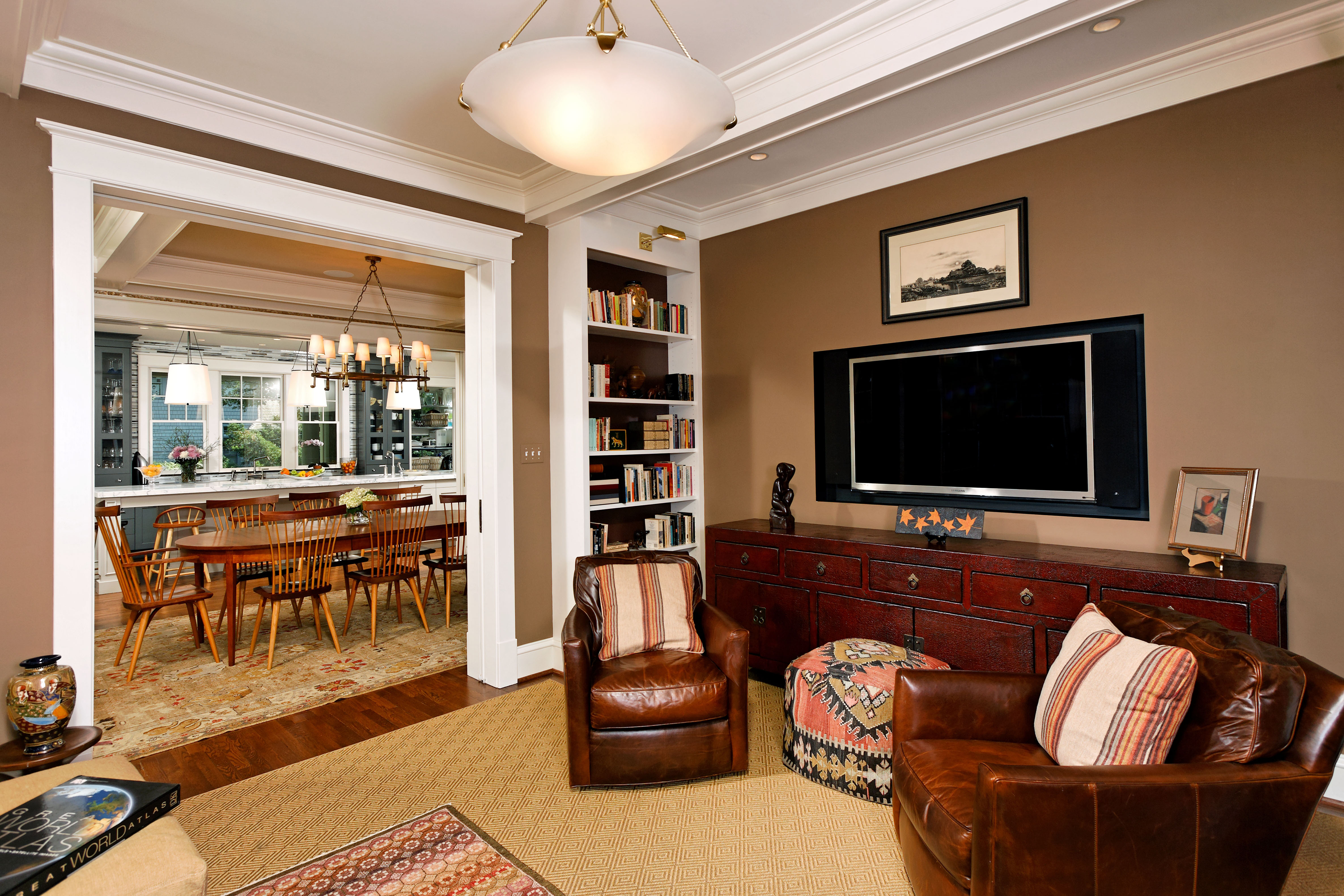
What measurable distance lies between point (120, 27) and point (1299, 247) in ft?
14.2

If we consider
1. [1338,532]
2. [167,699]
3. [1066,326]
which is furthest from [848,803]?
[167,699]

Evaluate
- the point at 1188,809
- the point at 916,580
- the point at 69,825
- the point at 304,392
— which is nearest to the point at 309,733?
the point at 69,825

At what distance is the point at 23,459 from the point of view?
2521 mm

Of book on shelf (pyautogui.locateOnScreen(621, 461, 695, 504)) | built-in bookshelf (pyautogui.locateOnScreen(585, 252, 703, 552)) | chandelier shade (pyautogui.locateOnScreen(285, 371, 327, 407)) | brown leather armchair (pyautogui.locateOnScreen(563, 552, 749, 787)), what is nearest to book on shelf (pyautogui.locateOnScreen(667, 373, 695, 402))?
built-in bookshelf (pyautogui.locateOnScreen(585, 252, 703, 552))

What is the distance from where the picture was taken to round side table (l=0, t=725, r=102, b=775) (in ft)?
7.54

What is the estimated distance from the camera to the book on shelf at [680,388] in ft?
14.8

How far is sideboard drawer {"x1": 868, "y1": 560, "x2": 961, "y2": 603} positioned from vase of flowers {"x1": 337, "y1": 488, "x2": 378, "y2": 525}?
11.5 ft

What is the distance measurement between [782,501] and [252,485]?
5.79 meters

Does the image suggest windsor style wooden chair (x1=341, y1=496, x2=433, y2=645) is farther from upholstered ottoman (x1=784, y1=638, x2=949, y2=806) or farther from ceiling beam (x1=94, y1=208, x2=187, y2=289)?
upholstered ottoman (x1=784, y1=638, x2=949, y2=806)

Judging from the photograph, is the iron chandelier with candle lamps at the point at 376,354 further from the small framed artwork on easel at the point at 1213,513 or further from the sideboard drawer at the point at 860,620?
the small framed artwork on easel at the point at 1213,513

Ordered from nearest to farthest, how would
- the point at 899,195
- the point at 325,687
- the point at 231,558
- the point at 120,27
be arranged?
the point at 120,27, the point at 899,195, the point at 325,687, the point at 231,558

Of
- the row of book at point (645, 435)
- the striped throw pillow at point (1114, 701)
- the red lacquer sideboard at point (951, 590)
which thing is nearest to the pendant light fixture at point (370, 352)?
the row of book at point (645, 435)

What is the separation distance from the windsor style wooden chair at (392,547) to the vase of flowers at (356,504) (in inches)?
2.1

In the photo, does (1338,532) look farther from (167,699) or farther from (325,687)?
(167,699)
